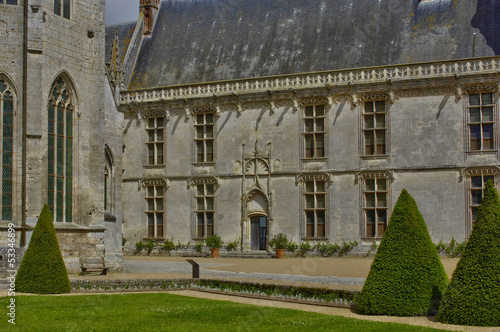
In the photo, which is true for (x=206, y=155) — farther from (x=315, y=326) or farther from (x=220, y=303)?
(x=315, y=326)

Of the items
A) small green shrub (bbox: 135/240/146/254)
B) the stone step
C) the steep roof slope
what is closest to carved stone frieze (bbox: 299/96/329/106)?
the steep roof slope

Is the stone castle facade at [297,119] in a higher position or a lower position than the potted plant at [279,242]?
higher

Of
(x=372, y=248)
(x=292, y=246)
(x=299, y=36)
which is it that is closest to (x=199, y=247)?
(x=292, y=246)

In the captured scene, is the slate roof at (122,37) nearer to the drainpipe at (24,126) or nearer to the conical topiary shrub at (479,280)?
the drainpipe at (24,126)

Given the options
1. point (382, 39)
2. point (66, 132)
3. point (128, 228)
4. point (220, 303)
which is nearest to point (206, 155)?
point (128, 228)

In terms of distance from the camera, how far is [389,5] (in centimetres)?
2973

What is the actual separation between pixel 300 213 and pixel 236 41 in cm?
860

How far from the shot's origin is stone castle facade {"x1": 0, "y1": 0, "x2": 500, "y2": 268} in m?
25.8

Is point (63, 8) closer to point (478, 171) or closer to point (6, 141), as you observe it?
point (6, 141)

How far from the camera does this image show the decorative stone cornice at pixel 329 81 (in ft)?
84.5

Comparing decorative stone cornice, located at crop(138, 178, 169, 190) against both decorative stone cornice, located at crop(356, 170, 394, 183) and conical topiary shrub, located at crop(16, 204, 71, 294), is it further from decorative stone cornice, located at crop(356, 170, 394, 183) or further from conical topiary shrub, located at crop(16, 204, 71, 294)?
conical topiary shrub, located at crop(16, 204, 71, 294)

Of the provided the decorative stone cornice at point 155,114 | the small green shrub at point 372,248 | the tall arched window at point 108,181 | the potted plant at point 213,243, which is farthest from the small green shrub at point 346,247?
the tall arched window at point 108,181

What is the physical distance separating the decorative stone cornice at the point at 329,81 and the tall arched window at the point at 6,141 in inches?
503

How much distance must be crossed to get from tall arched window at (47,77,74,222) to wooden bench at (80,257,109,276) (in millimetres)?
1202
